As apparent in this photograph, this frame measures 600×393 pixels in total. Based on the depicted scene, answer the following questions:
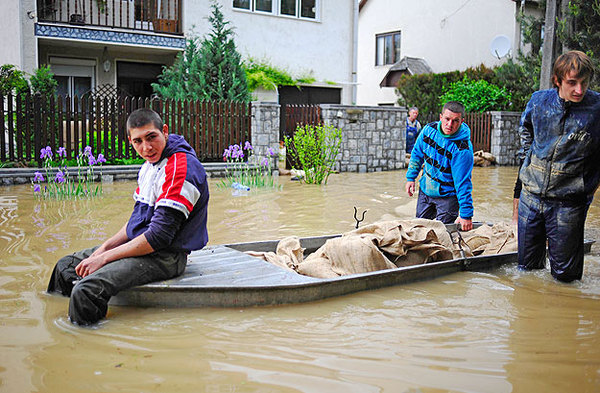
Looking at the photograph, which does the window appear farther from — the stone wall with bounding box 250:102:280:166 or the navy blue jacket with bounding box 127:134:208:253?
the navy blue jacket with bounding box 127:134:208:253

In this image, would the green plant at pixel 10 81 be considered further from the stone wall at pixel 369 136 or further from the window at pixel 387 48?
the window at pixel 387 48

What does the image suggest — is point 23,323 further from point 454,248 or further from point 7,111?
point 7,111

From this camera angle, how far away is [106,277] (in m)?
4.16

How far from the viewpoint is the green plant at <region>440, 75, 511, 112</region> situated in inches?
894

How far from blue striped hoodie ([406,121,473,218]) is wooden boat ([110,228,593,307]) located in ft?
3.12

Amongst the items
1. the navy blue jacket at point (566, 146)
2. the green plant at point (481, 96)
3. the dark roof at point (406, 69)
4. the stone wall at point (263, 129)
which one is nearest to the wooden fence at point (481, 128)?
the green plant at point (481, 96)

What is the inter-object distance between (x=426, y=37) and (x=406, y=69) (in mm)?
2535

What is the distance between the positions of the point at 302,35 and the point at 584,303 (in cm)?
1956

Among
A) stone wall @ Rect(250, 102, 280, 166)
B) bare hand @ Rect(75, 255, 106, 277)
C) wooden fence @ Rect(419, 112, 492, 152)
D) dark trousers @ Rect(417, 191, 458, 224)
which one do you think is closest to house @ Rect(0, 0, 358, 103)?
wooden fence @ Rect(419, 112, 492, 152)

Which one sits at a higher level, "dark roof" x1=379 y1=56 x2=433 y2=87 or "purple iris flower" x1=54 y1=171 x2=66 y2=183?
"dark roof" x1=379 y1=56 x2=433 y2=87

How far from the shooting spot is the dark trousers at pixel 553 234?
5.14 meters

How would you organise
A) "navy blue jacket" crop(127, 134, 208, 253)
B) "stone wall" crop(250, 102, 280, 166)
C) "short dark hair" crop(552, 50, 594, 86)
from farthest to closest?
1. "stone wall" crop(250, 102, 280, 166)
2. "short dark hair" crop(552, 50, 594, 86)
3. "navy blue jacket" crop(127, 134, 208, 253)

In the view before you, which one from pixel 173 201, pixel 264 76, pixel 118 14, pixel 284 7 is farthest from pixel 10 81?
pixel 284 7

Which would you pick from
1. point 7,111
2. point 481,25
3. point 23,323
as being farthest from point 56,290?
point 481,25
